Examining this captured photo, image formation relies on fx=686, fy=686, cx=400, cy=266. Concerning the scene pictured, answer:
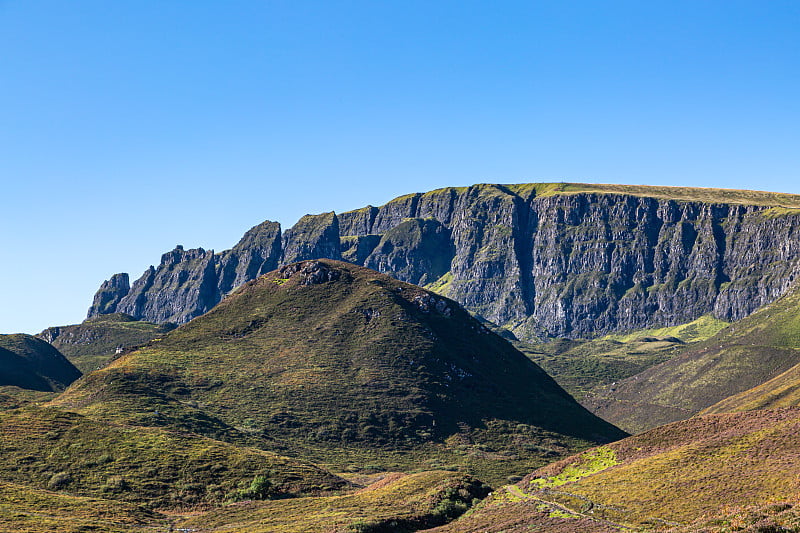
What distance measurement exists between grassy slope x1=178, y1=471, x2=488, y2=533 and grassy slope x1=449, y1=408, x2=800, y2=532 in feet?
28.0

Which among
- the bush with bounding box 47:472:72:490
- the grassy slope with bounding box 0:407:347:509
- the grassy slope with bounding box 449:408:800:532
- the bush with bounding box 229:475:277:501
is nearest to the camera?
the grassy slope with bounding box 449:408:800:532

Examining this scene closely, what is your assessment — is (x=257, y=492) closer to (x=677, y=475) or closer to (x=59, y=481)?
(x=59, y=481)

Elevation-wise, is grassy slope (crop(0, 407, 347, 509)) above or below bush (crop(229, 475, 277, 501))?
above

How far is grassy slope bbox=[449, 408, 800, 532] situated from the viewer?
2373 inches

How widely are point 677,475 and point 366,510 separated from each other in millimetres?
40695

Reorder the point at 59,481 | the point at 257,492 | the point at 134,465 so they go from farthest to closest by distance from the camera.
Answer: the point at 134,465
the point at 59,481
the point at 257,492

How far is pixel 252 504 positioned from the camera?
10862cm

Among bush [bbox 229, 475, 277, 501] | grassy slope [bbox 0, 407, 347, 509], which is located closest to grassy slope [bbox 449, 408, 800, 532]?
bush [bbox 229, 475, 277, 501]

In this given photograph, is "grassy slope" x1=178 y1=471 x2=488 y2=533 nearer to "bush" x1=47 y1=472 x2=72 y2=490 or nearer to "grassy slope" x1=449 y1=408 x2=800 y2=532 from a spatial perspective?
"grassy slope" x1=449 y1=408 x2=800 y2=532

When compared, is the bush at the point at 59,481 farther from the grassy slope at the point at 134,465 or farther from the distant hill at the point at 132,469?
the distant hill at the point at 132,469

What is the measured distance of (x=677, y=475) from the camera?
227 ft

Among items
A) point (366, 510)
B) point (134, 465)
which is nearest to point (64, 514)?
point (134, 465)

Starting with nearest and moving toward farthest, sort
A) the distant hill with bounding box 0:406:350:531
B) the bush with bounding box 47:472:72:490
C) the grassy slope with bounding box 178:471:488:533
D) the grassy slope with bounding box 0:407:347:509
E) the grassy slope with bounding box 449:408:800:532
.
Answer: the grassy slope with bounding box 449:408:800:532
the grassy slope with bounding box 178:471:488:533
the distant hill with bounding box 0:406:350:531
the grassy slope with bounding box 0:407:347:509
the bush with bounding box 47:472:72:490

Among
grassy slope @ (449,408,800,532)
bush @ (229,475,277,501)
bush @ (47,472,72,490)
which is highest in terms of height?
grassy slope @ (449,408,800,532)
